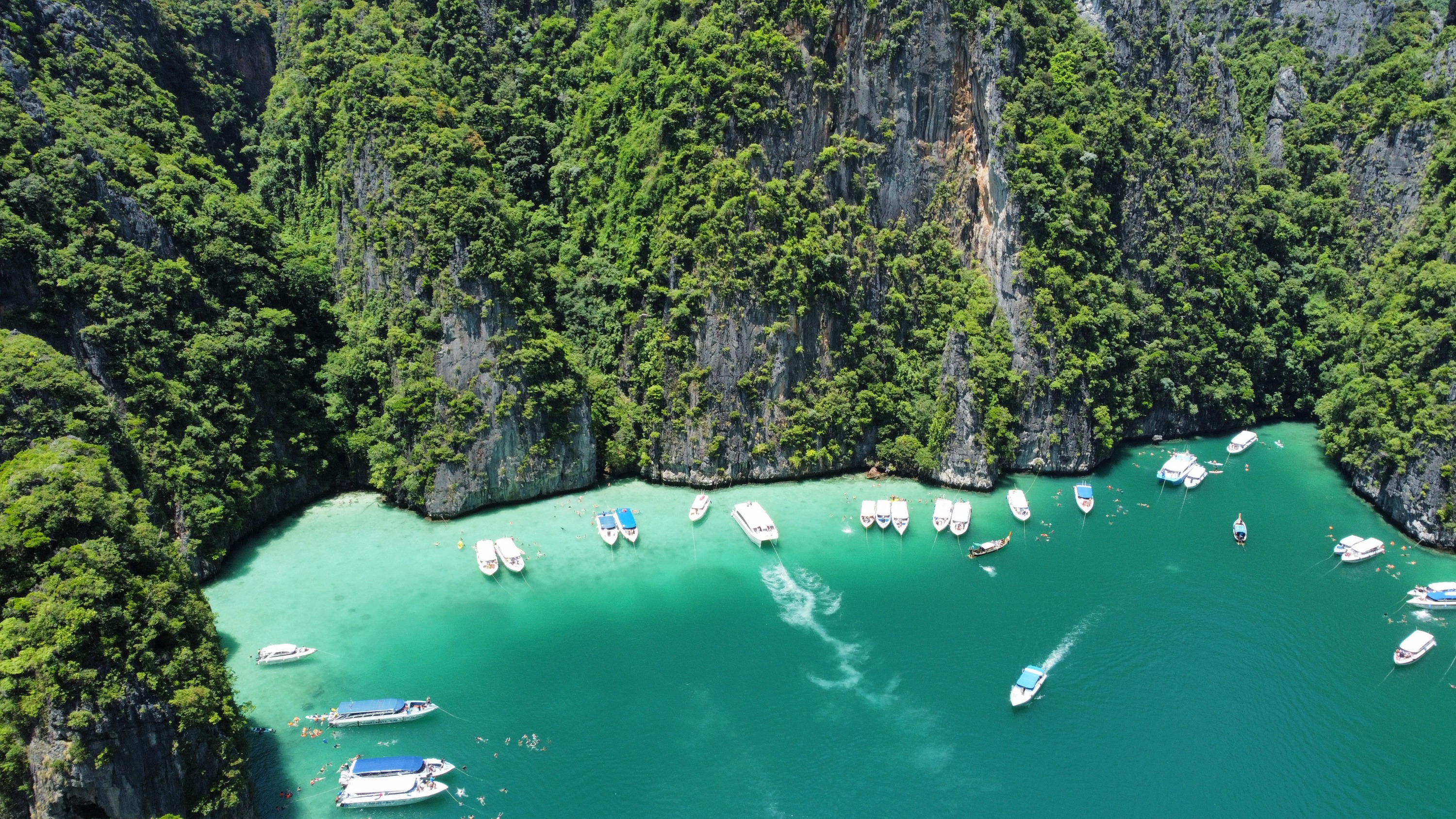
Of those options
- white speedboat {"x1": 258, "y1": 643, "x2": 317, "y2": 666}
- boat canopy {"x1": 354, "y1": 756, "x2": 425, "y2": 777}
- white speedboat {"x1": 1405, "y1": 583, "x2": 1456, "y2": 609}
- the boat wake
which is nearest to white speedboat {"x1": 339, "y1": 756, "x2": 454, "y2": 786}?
boat canopy {"x1": 354, "y1": 756, "x2": 425, "y2": 777}

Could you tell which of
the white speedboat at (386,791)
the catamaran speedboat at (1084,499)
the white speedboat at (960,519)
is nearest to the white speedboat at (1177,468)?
the catamaran speedboat at (1084,499)

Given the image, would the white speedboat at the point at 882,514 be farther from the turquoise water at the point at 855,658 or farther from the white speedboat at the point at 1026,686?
the white speedboat at the point at 1026,686

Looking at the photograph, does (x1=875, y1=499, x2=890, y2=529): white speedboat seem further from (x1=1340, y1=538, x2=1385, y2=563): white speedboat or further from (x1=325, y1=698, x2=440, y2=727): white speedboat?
(x1=325, y1=698, x2=440, y2=727): white speedboat

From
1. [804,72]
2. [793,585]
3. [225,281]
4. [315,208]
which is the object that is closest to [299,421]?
[225,281]

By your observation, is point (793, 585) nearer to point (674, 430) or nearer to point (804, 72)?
point (674, 430)

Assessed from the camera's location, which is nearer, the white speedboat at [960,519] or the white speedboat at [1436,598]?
the white speedboat at [1436,598]

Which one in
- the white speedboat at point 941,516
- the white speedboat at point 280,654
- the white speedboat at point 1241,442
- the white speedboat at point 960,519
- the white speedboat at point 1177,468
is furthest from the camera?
the white speedboat at point 1241,442
